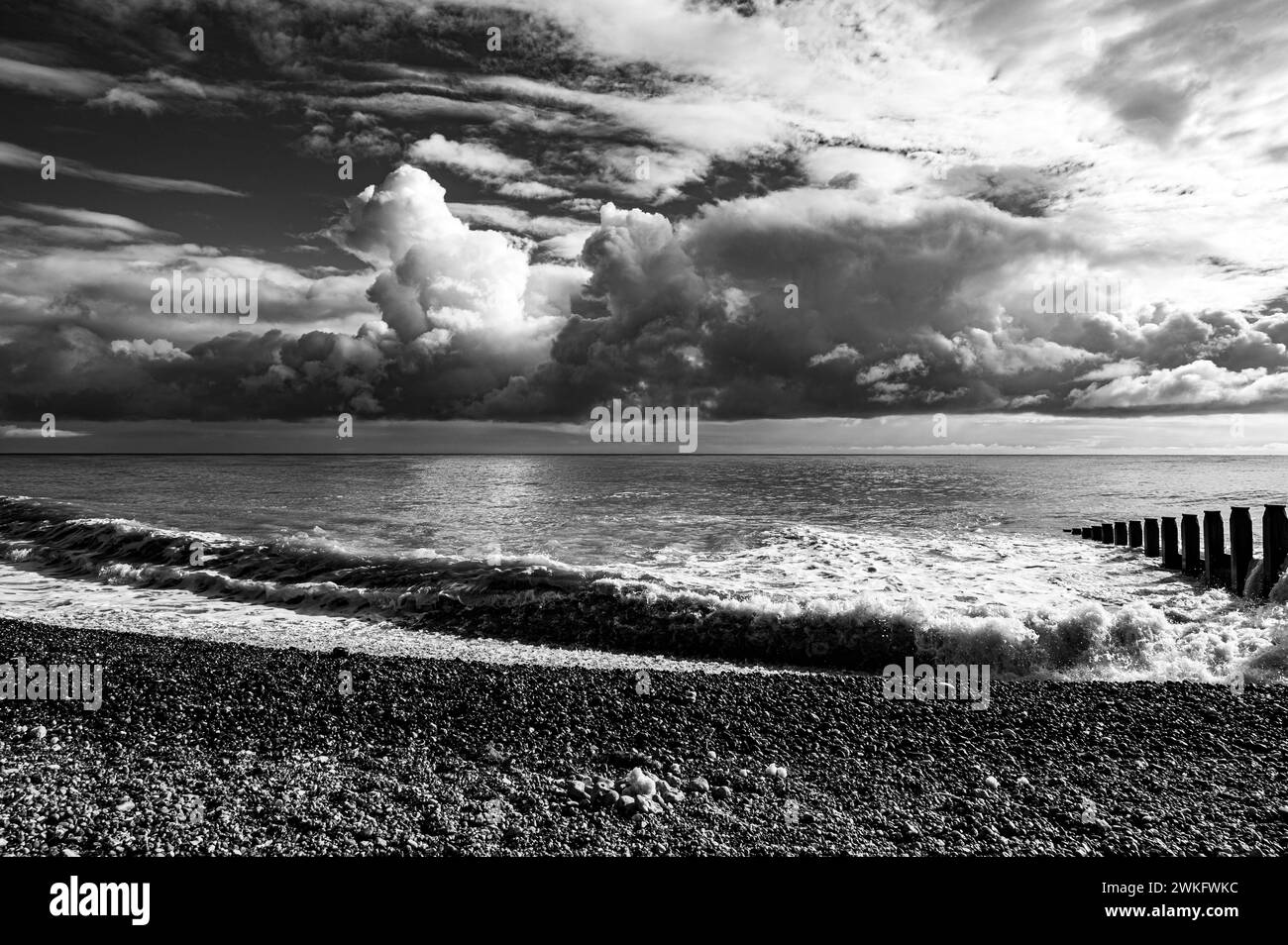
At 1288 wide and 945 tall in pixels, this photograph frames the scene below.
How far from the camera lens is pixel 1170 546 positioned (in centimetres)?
2069

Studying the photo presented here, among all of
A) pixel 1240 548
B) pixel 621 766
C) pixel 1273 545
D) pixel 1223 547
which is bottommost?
pixel 621 766

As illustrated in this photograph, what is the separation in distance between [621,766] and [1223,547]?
742 inches

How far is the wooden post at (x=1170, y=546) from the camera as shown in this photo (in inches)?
809

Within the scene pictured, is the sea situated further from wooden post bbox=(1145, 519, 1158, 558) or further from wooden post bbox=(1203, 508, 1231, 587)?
wooden post bbox=(1203, 508, 1231, 587)

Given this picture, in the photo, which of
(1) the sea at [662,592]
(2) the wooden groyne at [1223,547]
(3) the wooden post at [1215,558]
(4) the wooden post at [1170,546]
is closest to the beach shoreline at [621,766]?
(1) the sea at [662,592]

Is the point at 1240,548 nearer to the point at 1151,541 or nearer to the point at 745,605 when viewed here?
the point at 1151,541

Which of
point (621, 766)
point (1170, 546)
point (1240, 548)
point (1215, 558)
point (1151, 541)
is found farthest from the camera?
point (1151, 541)

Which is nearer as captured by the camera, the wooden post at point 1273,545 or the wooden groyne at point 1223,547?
the wooden post at point 1273,545

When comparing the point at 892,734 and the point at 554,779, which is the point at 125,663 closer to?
the point at 554,779

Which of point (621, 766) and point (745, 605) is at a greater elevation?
point (745, 605)

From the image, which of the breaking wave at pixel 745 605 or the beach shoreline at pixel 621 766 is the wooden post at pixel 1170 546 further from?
the beach shoreline at pixel 621 766

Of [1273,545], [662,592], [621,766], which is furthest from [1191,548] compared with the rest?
[621,766]

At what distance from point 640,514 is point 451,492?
22.9 meters

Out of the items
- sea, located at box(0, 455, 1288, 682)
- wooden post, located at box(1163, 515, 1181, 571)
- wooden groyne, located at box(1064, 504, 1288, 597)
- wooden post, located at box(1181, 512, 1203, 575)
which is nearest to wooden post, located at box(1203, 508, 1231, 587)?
wooden groyne, located at box(1064, 504, 1288, 597)
